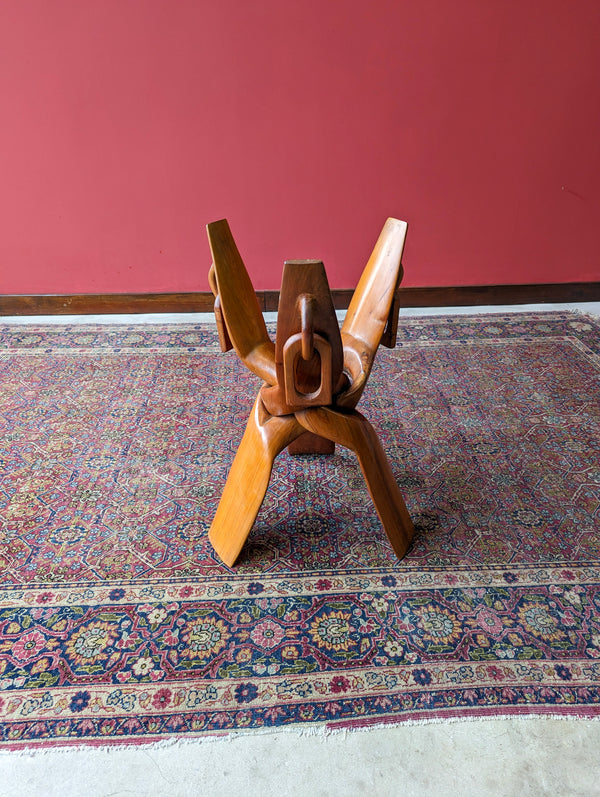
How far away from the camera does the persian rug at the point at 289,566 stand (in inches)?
50.4

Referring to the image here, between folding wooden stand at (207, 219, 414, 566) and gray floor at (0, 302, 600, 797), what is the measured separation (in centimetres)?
52

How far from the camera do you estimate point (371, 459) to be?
1.58 metres

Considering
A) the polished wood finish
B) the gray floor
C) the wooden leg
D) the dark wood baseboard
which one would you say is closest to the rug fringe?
the gray floor

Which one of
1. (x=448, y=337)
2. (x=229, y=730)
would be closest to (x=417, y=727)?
(x=229, y=730)

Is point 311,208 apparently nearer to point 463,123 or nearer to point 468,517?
point 463,123

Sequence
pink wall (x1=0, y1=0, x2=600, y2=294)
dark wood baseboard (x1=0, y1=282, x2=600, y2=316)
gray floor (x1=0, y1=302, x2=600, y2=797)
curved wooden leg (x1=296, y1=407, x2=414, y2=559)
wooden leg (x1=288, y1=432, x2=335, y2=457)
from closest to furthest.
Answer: gray floor (x1=0, y1=302, x2=600, y2=797)
curved wooden leg (x1=296, y1=407, x2=414, y2=559)
wooden leg (x1=288, y1=432, x2=335, y2=457)
pink wall (x1=0, y1=0, x2=600, y2=294)
dark wood baseboard (x1=0, y1=282, x2=600, y2=316)

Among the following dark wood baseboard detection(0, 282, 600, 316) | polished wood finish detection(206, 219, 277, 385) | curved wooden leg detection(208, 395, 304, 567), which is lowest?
dark wood baseboard detection(0, 282, 600, 316)

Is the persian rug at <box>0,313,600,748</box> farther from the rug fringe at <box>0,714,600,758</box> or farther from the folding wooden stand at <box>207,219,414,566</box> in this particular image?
the folding wooden stand at <box>207,219,414,566</box>

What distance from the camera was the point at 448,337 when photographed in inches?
120

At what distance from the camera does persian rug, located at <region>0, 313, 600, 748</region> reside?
128 cm

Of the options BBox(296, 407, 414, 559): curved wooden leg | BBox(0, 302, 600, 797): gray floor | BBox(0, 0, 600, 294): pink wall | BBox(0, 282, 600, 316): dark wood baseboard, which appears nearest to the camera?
BBox(0, 302, 600, 797): gray floor

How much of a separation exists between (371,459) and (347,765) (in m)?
0.71

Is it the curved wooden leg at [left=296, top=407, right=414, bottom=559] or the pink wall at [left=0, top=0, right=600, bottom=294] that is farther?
the pink wall at [left=0, top=0, right=600, bottom=294]

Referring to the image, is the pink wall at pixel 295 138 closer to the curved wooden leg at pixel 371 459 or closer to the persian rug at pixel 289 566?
the persian rug at pixel 289 566
